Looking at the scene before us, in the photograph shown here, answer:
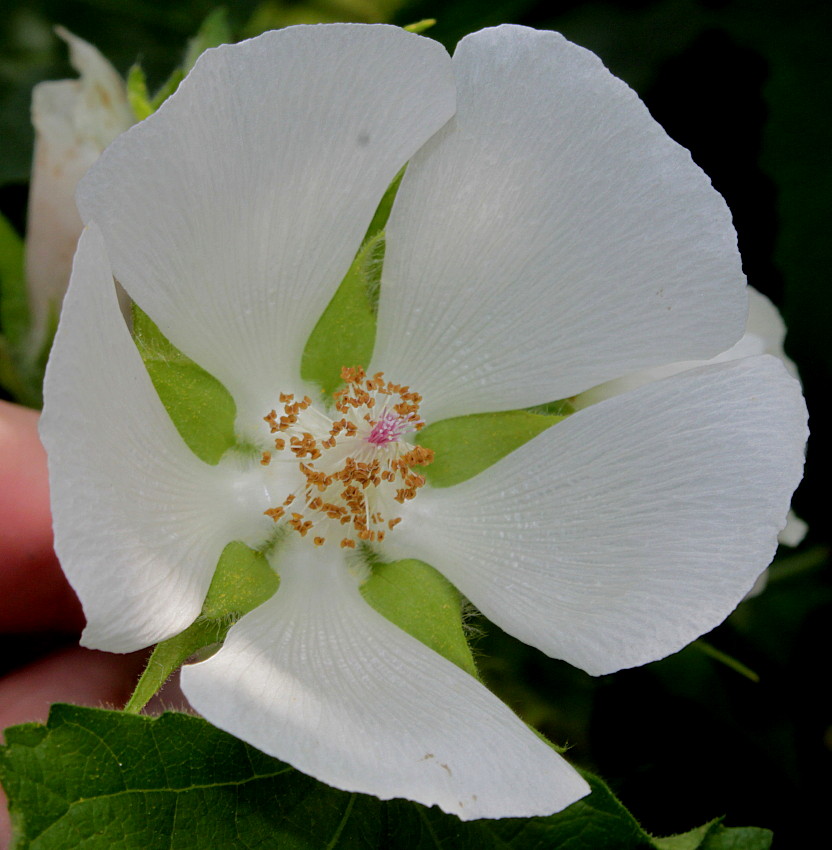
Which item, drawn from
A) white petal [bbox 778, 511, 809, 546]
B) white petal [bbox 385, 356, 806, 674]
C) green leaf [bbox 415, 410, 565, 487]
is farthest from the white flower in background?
white petal [bbox 778, 511, 809, 546]

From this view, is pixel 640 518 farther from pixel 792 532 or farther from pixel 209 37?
pixel 209 37

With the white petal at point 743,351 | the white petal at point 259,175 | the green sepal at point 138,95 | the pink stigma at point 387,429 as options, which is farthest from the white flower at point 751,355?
the green sepal at point 138,95

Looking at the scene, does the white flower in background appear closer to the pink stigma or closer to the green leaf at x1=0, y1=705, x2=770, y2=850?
the pink stigma

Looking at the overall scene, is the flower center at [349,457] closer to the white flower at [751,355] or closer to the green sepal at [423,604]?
the green sepal at [423,604]

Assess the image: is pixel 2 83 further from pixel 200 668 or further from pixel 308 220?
pixel 200 668

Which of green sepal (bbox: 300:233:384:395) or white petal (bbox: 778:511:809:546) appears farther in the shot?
white petal (bbox: 778:511:809:546)
